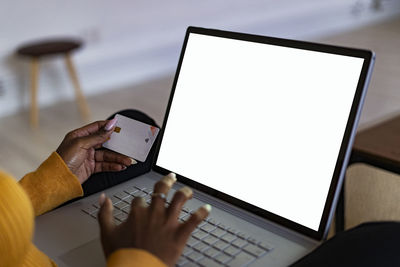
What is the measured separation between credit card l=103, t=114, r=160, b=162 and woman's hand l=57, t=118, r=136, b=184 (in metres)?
0.02

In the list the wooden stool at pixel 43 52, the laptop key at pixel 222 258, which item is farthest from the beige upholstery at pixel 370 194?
the wooden stool at pixel 43 52

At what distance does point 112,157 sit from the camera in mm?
1018

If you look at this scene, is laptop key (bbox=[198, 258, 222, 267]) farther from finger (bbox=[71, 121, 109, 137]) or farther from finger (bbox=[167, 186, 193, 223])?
finger (bbox=[71, 121, 109, 137])

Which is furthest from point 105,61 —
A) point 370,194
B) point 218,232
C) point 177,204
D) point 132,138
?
point 177,204

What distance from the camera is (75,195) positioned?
0.95m

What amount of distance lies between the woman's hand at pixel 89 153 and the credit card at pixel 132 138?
0.02 m

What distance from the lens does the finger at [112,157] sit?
39.7 inches

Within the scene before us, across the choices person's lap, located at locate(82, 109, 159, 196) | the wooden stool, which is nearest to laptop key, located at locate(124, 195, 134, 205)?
person's lap, located at locate(82, 109, 159, 196)

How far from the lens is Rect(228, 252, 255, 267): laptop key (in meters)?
0.72

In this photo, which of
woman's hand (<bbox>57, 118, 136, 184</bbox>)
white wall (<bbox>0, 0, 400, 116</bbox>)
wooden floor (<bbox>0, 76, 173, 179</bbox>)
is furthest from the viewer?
white wall (<bbox>0, 0, 400, 116</bbox>)

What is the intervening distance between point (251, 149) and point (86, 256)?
353mm

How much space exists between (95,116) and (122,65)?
3.15 ft

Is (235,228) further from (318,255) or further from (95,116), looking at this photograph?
(95,116)

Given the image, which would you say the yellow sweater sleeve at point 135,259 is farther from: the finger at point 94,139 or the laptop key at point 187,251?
the finger at point 94,139
